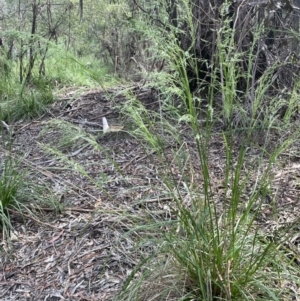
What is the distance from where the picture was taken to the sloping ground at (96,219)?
213 centimetres

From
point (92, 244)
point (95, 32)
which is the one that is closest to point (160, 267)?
point (92, 244)

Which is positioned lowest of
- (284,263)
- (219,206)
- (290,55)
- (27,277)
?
(27,277)

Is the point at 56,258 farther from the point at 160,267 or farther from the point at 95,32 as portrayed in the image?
the point at 95,32

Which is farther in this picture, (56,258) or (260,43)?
(260,43)

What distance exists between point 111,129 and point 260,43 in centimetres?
138

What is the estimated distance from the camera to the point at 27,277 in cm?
227

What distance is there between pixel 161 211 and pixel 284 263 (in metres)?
0.71

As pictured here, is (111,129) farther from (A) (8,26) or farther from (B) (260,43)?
(A) (8,26)

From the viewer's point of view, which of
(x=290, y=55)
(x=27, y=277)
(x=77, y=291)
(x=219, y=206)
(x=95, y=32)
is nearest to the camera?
(x=77, y=291)

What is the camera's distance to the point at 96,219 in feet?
8.52

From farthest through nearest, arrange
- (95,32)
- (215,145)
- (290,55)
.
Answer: (95,32) < (215,145) < (290,55)

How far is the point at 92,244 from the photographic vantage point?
94.6 inches

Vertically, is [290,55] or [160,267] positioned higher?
[290,55]

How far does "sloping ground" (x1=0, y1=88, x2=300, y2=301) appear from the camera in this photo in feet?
6.98
